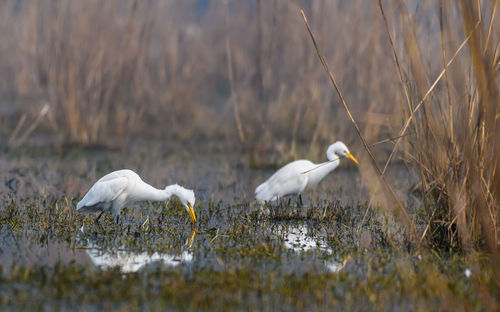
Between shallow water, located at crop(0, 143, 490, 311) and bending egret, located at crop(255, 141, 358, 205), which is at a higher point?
bending egret, located at crop(255, 141, 358, 205)

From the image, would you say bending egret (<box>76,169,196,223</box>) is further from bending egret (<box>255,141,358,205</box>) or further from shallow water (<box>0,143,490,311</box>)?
bending egret (<box>255,141,358,205</box>)

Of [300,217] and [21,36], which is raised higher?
[21,36]

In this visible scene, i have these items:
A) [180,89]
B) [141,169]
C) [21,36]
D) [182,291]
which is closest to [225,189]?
[141,169]

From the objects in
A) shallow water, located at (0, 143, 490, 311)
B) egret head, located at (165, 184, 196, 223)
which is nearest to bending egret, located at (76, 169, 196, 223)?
egret head, located at (165, 184, 196, 223)

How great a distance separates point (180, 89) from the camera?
14.8 m

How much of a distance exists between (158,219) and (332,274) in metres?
2.47

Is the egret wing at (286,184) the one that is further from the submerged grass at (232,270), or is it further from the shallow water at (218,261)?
the submerged grass at (232,270)

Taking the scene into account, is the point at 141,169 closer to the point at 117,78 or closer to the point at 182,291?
the point at 117,78

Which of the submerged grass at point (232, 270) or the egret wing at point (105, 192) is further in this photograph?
the egret wing at point (105, 192)

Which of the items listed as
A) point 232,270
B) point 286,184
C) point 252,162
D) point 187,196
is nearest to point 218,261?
point 232,270

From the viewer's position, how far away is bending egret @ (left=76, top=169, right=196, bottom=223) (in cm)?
622

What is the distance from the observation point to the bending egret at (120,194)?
6.22 metres

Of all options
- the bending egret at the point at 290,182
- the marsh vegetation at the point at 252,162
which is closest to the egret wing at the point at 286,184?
the bending egret at the point at 290,182

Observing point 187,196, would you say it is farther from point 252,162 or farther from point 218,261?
point 252,162
